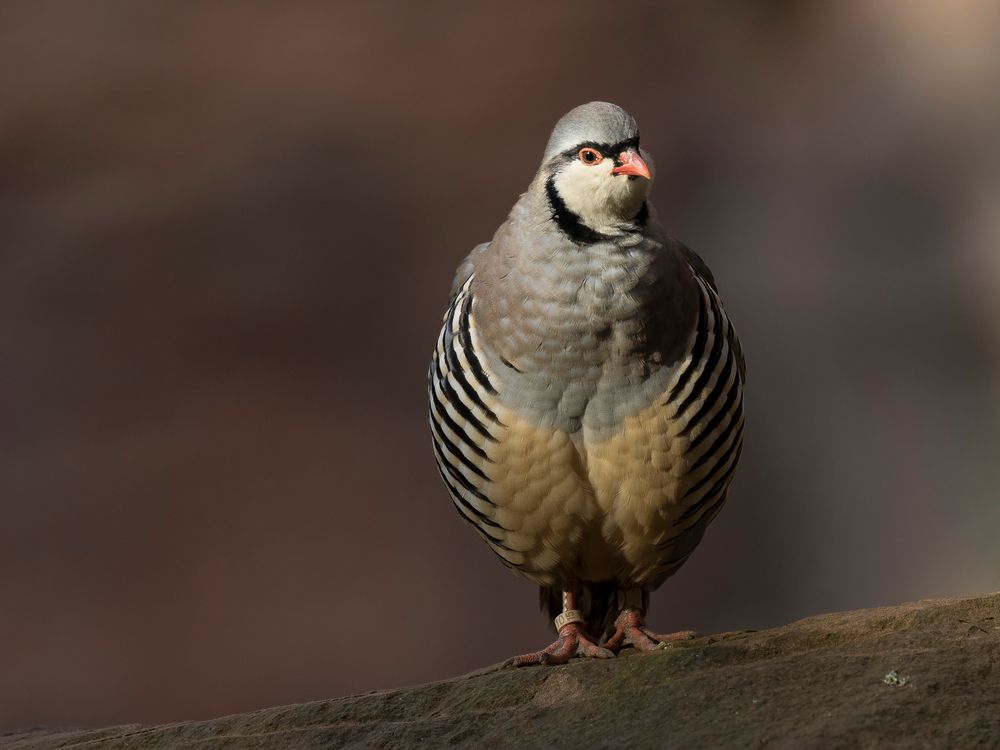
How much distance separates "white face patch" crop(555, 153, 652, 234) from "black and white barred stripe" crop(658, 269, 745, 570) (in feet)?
1.41

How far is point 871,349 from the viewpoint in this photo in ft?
27.9

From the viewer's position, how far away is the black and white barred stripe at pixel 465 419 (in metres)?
3.80

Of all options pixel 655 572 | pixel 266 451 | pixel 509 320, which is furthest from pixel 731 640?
pixel 266 451

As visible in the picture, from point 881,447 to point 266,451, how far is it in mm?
4186

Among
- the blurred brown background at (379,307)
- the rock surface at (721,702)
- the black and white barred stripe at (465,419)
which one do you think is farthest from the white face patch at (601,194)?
the blurred brown background at (379,307)

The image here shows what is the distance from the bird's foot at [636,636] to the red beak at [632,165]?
1.44 metres

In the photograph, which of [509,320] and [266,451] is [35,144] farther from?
[509,320]

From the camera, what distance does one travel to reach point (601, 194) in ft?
11.8

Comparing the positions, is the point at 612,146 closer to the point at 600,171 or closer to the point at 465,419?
the point at 600,171

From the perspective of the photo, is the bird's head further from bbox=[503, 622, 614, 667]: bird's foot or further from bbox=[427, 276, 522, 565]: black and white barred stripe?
bbox=[503, 622, 614, 667]: bird's foot

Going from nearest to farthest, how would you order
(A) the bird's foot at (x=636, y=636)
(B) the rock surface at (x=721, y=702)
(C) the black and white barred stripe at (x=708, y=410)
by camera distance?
(B) the rock surface at (x=721, y=702), (C) the black and white barred stripe at (x=708, y=410), (A) the bird's foot at (x=636, y=636)

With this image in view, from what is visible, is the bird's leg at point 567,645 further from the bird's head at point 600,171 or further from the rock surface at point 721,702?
the bird's head at point 600,171

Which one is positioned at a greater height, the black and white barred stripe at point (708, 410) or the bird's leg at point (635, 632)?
the black and white barred stripe at point (708, 410)

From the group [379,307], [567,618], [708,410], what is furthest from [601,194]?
[379,307]
